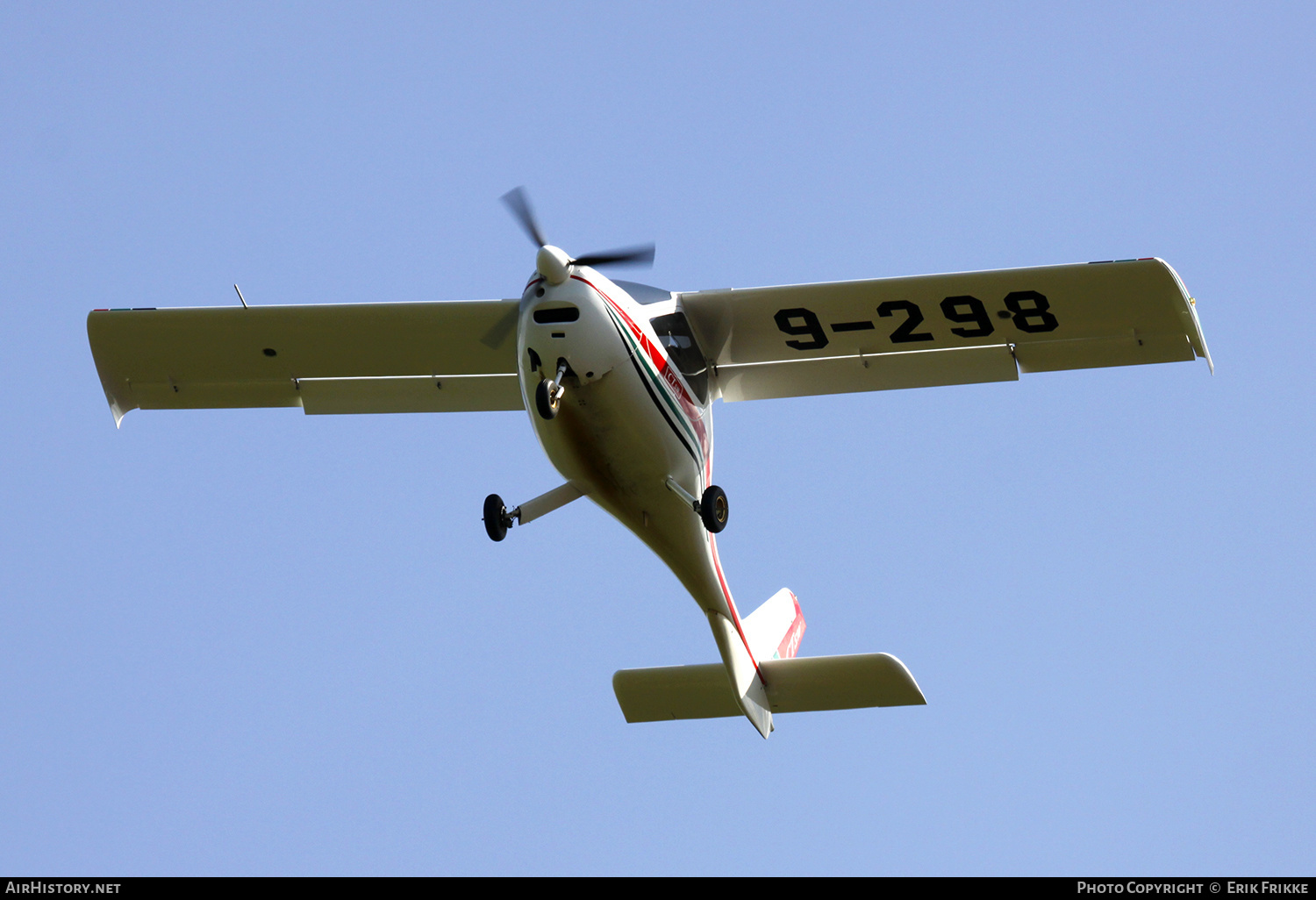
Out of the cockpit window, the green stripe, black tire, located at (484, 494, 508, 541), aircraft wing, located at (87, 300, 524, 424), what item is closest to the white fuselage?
the green stripe

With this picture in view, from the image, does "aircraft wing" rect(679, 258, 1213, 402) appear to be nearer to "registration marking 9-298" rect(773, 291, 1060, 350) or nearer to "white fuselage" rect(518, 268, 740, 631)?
"registration marking 9-298" rect(773, 291, 1060, 350)

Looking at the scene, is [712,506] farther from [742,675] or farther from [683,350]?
[742,675]

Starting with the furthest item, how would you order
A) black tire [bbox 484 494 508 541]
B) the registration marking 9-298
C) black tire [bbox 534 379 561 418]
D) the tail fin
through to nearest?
the tail fin, the registration marking 9-298, black tire [bbox 484 494 508 541], black tire [bbox 534 379 561 418]

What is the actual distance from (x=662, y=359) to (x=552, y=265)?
5.38 ft

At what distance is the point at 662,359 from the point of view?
14500mm

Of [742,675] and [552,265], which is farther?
[742,675]

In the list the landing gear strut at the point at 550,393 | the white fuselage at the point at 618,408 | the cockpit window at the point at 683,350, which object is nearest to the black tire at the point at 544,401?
the landing gear strut at the point at 550,393

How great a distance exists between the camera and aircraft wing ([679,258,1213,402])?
15.0 meters

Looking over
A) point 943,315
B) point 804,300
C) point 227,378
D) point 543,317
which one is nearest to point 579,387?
point 543,317

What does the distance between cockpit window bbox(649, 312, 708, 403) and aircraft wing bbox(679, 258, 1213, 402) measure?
7.0 inches

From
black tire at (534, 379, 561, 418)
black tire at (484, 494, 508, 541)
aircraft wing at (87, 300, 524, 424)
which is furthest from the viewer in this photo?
aircraft wing at (87, 300, 524, 424)

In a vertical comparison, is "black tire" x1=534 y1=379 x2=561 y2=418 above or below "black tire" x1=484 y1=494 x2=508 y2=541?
above

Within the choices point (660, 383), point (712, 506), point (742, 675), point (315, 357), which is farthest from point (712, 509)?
point (315, 357)
